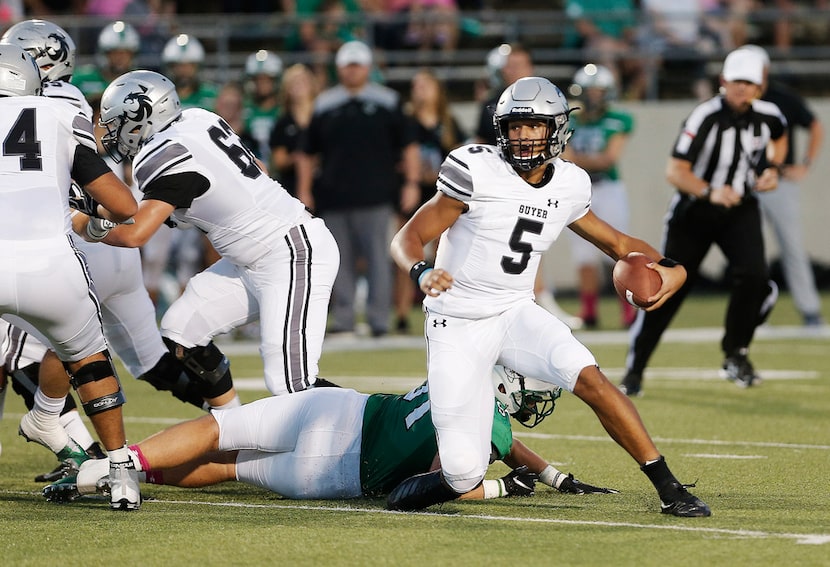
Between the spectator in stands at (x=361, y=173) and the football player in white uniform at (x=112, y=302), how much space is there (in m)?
5.36

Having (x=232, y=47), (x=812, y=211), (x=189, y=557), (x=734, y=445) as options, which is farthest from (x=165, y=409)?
(x=812, y=211)

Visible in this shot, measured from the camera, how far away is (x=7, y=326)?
6.05 m

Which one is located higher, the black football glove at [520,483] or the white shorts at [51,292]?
the white shorts at [51,292]

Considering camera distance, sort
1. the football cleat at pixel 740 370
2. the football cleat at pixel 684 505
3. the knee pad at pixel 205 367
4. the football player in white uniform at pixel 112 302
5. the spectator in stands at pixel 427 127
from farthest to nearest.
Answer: the spectator in stands at pixel 427 127 < the football cleat at pixel 740 370 < the knee pad at pixel 205 367 < the football player in white uniform at pixel 112 302 < the football cleat at pixel 684 505

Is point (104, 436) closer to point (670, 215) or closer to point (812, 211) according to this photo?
point (670, 215)

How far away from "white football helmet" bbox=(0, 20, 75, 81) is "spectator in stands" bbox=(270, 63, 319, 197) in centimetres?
548

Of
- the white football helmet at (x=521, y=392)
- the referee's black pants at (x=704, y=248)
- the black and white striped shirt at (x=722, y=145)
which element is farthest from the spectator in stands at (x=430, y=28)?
the white football helmet at (x=521, y=392)

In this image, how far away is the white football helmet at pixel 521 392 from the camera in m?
5.16

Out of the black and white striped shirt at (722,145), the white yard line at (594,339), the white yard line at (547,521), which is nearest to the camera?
the white yard line at (547,521)

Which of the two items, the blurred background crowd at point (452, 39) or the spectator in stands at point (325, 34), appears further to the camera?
the spectator in stands at point (325, 34)

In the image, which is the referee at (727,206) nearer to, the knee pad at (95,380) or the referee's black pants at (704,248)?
the referee's black pants at (704,248)

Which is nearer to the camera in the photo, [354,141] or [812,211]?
[354,141]

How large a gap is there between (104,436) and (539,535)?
176cm

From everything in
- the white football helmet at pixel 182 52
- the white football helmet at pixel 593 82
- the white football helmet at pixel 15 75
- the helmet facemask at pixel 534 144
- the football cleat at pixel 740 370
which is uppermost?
the white football helmet at pixel 15 75
